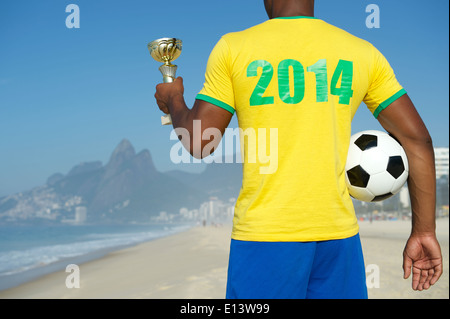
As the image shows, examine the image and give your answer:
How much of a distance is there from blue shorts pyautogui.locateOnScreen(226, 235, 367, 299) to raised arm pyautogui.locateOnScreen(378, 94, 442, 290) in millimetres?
533

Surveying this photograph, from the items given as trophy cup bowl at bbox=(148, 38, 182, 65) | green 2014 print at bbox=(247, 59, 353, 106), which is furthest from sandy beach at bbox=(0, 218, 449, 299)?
green 2014 print at bbox=(247, 59, 353, 106)

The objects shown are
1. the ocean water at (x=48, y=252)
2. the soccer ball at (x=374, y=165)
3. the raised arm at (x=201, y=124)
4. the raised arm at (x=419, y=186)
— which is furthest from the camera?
the ocean water at (x=48, y=252)

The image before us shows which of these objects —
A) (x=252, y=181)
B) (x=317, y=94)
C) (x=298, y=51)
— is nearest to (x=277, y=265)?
(x=252, y=181)

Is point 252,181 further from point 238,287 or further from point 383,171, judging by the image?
point 383,171

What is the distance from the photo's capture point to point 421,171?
1934 millimetres

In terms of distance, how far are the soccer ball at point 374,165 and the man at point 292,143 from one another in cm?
41

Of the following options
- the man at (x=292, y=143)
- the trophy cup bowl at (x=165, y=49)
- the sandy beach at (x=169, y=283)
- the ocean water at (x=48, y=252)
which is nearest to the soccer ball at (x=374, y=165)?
the man at (x=292, y=143)

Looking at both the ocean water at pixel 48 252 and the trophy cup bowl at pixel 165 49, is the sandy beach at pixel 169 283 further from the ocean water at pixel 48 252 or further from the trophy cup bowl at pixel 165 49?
the trophy cup bowl at pixel 165 49

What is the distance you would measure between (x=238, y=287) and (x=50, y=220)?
141 metres

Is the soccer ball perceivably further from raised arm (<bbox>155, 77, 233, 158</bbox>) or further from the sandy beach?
the sandy beach

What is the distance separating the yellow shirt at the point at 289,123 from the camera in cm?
155

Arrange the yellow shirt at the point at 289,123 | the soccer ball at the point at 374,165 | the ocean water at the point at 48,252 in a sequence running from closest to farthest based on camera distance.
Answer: the yellow shirt at the point at 289,123 < the soccer ball at the point at 374,165 < the ocean water at the point at 48,252

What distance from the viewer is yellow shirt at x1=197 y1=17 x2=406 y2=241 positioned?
1.55m

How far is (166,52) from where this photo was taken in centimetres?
211
